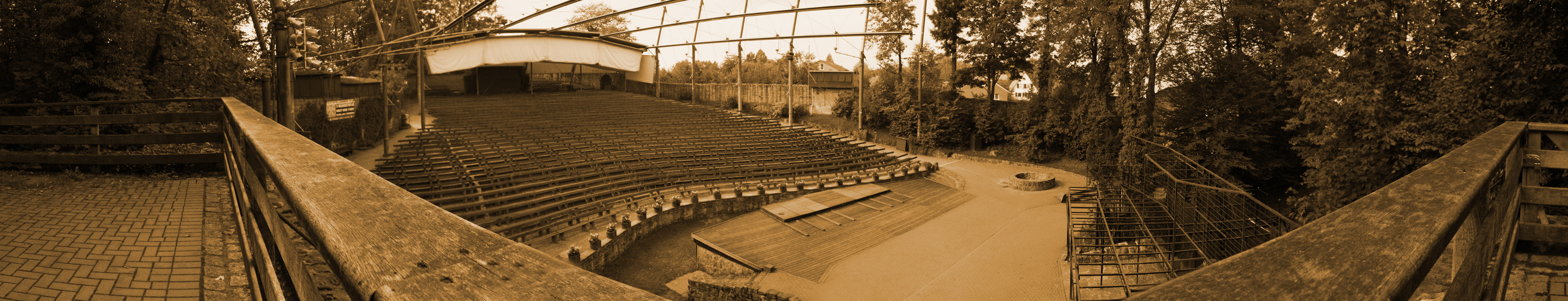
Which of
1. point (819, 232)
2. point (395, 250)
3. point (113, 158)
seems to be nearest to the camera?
point (395, 250)

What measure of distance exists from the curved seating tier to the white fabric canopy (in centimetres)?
177

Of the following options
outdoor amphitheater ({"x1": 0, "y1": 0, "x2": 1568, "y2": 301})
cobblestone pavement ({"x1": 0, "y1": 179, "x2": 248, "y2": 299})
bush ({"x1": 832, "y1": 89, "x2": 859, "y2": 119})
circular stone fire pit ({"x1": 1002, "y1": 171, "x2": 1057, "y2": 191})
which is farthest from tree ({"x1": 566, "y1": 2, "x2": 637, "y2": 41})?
cobblestone pavement ({"x1": 0, "y1": 179, "x2": 248, "y2": 299})

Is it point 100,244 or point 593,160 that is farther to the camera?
point 593,160

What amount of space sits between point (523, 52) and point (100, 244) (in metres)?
31.0

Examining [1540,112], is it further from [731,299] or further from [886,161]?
[886,161]

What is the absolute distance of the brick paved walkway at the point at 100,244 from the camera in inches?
133

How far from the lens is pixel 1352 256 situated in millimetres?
939

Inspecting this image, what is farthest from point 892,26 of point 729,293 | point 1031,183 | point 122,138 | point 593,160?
point 122,138

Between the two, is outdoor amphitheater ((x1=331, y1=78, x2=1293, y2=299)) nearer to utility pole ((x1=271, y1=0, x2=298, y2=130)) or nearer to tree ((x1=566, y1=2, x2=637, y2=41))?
utility pole ((x1=271, y1=0, x2=298, y2=130))

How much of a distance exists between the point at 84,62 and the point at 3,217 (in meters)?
9.06

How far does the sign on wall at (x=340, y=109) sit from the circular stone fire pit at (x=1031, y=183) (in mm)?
20169

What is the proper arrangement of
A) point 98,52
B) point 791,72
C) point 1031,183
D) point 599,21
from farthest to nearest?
point 599,21 < point 791,72 < point 1031,183 < point 98,52

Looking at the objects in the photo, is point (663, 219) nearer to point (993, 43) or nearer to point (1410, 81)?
point (1410, 81)

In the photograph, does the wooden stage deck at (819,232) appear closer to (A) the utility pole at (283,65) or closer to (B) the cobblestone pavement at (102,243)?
(A) the utility pole at (283,65)
